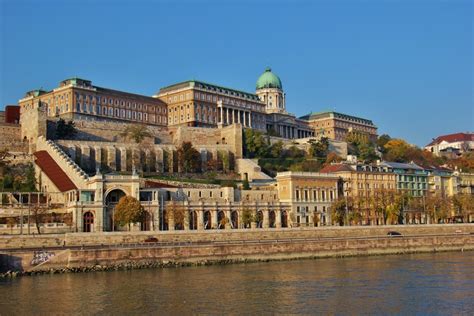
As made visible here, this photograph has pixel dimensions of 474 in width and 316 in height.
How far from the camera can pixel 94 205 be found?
84.3 metres

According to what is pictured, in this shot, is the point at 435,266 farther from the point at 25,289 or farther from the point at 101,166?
the point at 101,166

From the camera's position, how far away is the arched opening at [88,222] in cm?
8306

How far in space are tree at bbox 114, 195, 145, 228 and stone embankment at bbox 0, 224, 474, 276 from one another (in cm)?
868

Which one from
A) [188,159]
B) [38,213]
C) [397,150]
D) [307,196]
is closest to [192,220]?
[38,213]

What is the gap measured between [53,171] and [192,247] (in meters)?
36.4

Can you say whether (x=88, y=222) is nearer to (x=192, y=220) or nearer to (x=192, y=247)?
(x=192, y=220)

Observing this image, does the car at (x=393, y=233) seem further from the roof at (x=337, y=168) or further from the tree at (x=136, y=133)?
the tree at (x=136, y=133)

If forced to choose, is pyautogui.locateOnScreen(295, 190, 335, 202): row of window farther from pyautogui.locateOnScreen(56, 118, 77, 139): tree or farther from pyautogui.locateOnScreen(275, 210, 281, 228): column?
pyautogui.locateOnScreen(56, 118, 77, 139): tree

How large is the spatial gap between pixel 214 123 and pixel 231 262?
8742 cm

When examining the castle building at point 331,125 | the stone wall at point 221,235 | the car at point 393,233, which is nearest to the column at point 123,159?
the stone wall at point 221,235

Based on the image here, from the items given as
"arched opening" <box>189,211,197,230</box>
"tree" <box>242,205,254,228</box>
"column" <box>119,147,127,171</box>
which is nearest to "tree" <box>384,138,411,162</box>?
"column" <box>119,147,127,171</box>

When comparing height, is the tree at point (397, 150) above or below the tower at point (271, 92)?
below

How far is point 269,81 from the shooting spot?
195 metres

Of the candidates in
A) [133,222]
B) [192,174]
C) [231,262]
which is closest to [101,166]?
[192,174]
